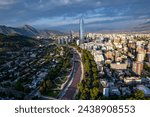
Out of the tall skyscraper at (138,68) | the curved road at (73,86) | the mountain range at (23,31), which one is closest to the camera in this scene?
the curved road at (73,86)

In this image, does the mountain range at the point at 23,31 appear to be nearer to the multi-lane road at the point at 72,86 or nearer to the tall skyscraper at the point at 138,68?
the multi-lane road at the point at 72,86

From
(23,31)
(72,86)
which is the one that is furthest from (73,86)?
(23,31)

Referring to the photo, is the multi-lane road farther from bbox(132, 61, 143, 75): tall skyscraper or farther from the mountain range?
the mountain range

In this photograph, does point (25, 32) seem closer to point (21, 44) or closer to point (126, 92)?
point (21, 44)

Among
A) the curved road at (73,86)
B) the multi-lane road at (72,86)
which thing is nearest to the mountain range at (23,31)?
the curved road at (73,86)

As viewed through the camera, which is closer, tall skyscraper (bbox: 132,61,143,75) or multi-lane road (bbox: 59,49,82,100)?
multi-lane road (bbox: 59,49,82,100)

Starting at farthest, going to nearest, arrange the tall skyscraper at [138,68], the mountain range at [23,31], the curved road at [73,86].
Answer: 1. the mountain range at [23,31]
2. the tall skyscraper at [138,68]
3. the curved road at [73,86]

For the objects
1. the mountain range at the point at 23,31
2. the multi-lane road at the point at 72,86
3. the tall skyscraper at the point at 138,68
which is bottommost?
the multi-lane road at the point at 72,86

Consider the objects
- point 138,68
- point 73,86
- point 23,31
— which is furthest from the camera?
point 23,31

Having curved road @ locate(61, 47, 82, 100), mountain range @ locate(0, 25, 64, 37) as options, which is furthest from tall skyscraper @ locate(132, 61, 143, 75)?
mountain range @ locate(0, 25, 64, 37)

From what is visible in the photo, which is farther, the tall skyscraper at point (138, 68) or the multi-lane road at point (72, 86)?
the tall skyscraper at point (138, 68)

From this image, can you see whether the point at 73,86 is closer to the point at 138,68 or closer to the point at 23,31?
the point at 138,68
